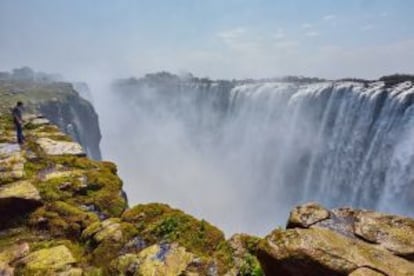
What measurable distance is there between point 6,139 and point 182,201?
255 ft

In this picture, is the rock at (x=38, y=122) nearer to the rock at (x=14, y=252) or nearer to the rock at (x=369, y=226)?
the rock at (x=14, y=252)

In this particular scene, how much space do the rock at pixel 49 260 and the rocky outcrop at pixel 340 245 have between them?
4879 mm

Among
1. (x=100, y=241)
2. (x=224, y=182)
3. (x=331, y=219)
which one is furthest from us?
(x=224, y=182)

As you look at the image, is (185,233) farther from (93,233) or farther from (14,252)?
(14,252)

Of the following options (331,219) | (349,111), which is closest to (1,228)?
(331,219)

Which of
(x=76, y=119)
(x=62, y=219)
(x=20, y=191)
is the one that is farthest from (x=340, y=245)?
(x=76, y=119)

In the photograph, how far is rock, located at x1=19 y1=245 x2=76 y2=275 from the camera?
8.77 metres

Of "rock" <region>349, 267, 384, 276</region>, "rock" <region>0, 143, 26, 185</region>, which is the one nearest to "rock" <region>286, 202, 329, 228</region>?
"rock" <region>349, 267, 384, 276</region>

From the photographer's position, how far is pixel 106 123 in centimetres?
16200

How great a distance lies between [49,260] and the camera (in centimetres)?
907

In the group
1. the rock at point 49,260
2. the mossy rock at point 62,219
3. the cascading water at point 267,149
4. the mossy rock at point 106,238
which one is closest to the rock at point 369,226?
the mossy rock at point 106,238

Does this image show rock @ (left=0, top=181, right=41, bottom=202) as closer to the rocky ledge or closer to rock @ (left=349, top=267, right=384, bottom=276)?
the rocky ledge

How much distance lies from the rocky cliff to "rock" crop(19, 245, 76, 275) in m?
50.0

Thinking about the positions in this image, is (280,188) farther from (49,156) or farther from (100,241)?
(100,241)
